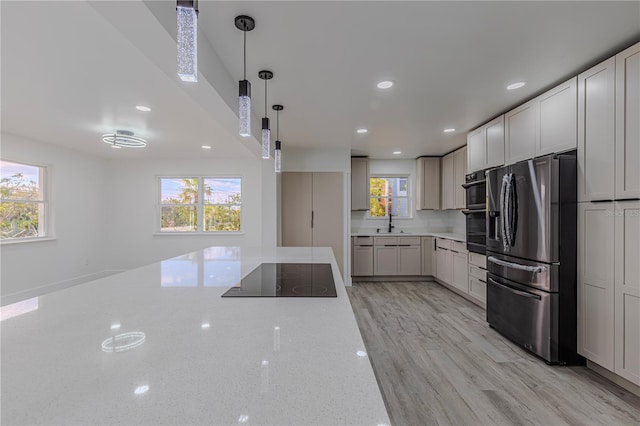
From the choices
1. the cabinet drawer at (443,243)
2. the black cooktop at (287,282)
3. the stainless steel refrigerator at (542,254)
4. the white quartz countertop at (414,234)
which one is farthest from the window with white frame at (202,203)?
the stainless steel refrigerator at (542,254)

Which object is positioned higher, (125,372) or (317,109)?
(317,109)

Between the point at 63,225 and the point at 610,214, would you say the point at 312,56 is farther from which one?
the point at 63,225

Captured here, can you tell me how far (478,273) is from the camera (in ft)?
12.2

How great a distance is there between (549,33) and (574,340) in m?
2.27

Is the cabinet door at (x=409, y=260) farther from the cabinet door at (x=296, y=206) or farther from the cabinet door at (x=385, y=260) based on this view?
the cabinet door at (x=296, y=206)

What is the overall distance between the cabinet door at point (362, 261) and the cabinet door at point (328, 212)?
13.5 inches

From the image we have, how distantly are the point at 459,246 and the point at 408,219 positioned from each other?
66.0 inches

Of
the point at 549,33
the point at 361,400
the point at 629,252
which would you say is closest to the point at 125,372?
the point at 361,400

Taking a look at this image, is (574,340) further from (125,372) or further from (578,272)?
Result: (125,372)

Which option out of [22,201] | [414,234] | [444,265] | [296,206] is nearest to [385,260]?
[414,234]

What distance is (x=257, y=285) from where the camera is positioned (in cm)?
142

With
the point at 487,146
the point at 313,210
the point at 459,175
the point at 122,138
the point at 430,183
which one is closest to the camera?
the point at 487,146

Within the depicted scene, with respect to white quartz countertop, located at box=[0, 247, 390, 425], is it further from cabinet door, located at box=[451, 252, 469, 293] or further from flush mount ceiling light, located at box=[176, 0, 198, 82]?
cabinet door, located at box=[451, 252, 469, 293]

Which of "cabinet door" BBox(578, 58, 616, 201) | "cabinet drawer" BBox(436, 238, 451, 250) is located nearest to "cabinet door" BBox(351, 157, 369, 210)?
"cabinet drawer" BBox(436, 238, 451, 250)
